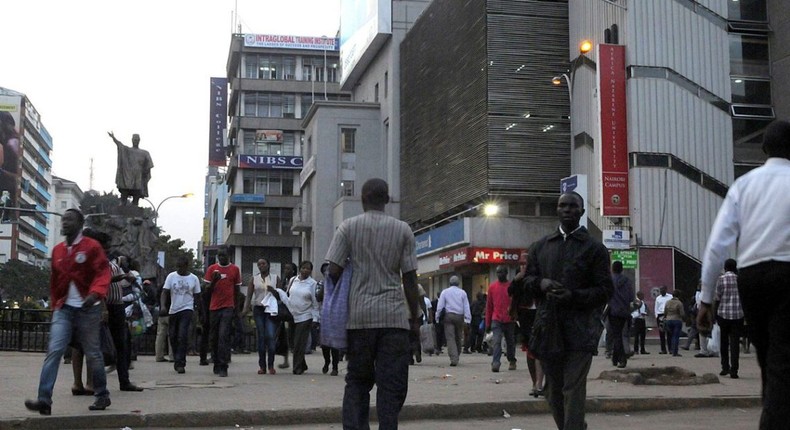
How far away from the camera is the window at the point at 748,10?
111 feet

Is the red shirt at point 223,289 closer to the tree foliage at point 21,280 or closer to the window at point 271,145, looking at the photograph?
the tree foliage at point 21,280

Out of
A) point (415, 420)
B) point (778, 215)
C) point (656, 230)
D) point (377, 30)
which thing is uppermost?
point (377, 30)

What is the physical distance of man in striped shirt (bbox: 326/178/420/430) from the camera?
6.29 metres

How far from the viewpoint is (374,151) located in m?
56.1

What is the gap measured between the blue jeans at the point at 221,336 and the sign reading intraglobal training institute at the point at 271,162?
67663mm

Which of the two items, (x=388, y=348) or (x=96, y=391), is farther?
(x=96, y=391)

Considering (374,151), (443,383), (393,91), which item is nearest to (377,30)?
(393,91)

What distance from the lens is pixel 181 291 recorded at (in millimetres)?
15023

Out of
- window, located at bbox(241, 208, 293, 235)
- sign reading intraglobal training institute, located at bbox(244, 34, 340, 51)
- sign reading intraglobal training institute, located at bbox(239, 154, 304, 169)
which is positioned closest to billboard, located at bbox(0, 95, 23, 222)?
window, located at bbox(241, 208, 293, 235)

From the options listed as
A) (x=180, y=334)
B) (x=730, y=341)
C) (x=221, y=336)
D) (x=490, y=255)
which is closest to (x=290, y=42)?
(x=490, y=255)

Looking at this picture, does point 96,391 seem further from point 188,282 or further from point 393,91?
point 393,91

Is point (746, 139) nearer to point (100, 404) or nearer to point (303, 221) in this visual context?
point (100, 404)

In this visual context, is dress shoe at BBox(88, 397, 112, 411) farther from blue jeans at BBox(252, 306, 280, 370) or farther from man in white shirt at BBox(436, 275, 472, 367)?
man in white shirt at BBox(436, 275, 472, 367)

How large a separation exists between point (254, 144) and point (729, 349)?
234ft
